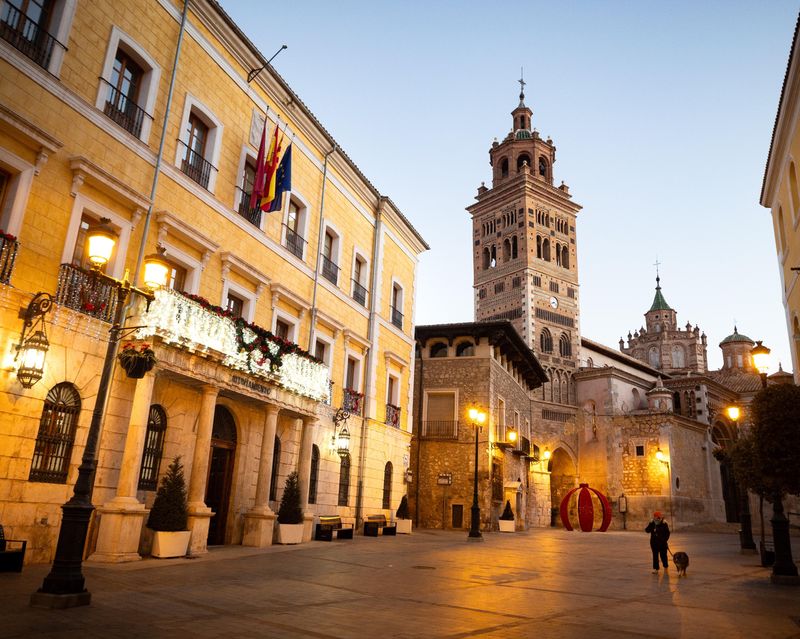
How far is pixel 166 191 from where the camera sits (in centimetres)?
1478

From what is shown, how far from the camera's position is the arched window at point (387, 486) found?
25.3 metres

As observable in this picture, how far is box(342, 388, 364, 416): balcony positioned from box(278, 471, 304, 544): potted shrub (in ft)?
15.3

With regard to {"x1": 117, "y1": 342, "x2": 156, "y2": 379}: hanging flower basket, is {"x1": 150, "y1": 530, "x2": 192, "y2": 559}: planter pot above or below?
below

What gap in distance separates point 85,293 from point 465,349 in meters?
25.9

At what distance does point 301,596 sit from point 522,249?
65059mm

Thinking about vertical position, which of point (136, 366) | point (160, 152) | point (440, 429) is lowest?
point (136, 366)

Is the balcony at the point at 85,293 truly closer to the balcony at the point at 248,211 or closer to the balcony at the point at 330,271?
the balcony at the point at 248,211

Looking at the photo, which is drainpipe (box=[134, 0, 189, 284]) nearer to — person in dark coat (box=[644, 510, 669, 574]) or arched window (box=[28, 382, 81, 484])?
arched window (box=[28, 382, 81, 484])

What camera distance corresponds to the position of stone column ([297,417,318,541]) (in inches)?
725

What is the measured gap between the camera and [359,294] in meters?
24.4

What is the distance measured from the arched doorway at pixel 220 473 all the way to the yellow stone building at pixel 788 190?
607 inches

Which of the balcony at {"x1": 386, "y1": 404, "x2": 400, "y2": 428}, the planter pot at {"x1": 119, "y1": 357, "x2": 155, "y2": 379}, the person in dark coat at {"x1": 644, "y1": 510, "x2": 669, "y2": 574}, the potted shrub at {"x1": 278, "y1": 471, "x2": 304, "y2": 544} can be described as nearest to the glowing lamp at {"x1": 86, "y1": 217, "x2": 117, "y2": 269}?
A: the planter pot at {"x1": 119, "y1": 357, "x2": 155, "y2": 379}

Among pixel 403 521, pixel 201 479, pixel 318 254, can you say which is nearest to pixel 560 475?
pixel 403 521

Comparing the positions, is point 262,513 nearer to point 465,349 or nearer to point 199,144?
point 199,144
